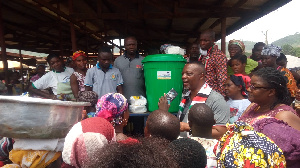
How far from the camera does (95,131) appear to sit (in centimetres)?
122

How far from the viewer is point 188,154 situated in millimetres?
1158

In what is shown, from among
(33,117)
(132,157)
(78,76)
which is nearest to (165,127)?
(132,157)

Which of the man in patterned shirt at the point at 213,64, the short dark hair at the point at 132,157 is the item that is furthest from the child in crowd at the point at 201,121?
the man in patterned shirt at the point at 213,64

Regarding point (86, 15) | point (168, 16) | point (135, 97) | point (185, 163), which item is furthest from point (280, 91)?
point (86, 15)

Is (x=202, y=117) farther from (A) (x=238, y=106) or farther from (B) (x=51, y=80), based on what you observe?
(B) (x=51, y=80)

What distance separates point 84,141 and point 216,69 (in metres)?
2.60

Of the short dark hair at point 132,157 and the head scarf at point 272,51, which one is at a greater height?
the head scarf at point 272,51

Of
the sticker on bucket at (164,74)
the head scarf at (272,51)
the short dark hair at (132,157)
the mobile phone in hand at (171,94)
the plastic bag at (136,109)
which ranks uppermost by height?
the head scarf at (272,51)

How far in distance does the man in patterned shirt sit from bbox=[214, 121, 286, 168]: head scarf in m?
2.16

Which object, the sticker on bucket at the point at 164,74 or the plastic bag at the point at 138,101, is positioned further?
the plastic bag at the point at 138,101

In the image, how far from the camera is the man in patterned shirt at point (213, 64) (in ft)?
10.9

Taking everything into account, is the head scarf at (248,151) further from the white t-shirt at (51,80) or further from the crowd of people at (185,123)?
the white t-shirt at (51,80)

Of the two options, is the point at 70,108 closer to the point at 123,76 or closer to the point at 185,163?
the point at 185,163

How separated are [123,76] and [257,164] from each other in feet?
8.78
